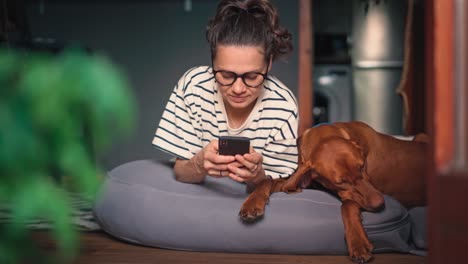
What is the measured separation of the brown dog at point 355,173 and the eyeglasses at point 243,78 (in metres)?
0.37

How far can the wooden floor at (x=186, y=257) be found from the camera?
1.69 meters

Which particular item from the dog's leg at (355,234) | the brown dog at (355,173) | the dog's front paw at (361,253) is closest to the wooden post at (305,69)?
the brown dog at (355,173)

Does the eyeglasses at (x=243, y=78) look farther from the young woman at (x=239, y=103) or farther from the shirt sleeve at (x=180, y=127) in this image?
the shirt sleeve at (x=180, y=127)

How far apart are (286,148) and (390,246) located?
47cm

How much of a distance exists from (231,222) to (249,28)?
0.63 metres

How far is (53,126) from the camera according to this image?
45 centimetres

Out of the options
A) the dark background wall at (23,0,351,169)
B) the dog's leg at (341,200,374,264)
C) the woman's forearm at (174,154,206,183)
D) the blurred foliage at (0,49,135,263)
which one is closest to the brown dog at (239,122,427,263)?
the dog's leg at (341,200,374,264)

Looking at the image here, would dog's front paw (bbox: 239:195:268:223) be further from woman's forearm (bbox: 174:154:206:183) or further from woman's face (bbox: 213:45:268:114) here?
woman's face (bbox: 213:45:268:114)

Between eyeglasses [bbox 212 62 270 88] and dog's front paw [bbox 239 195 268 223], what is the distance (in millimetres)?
381

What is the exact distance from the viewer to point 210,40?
1.82 meters

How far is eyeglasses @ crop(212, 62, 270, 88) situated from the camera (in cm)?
175

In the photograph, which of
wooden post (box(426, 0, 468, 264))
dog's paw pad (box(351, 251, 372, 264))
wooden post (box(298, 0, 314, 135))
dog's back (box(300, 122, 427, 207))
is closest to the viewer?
wooden post (box(426, 0, 468, 264))

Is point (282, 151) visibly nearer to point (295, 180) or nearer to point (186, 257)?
point (295, 180)

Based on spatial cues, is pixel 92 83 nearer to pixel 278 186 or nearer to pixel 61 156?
pixel 61 156
